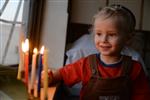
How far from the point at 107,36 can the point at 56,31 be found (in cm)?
119

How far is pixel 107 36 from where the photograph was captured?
1.22 meters

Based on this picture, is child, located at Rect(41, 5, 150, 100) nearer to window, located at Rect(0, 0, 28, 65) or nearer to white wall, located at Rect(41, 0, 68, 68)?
window, located at Rect(0, 0, 28, 65)

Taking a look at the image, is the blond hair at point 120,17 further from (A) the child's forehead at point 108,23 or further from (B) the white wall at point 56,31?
(B) the white wall at point 56,31

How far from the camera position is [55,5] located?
2.36 metres

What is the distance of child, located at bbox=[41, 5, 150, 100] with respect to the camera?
4.00 ft

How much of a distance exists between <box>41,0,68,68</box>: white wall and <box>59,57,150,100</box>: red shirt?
3.54 feet

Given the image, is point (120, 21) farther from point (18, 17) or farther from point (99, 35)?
point (18, 17)

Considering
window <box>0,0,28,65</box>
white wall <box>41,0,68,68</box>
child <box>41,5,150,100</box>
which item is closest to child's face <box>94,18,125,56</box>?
child <box>41,5,150,100</box>

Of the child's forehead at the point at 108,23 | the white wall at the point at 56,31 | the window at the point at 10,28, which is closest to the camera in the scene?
the child's forehead at the point at 108,23

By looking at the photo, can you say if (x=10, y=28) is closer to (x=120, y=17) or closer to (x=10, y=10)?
(x=10, y=10)

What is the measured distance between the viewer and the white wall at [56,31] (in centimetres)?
235

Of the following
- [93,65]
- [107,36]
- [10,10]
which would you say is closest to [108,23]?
[107,36]

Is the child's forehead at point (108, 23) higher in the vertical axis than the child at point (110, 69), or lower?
higher

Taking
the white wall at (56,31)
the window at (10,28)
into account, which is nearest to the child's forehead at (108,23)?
the window at (10,28)
